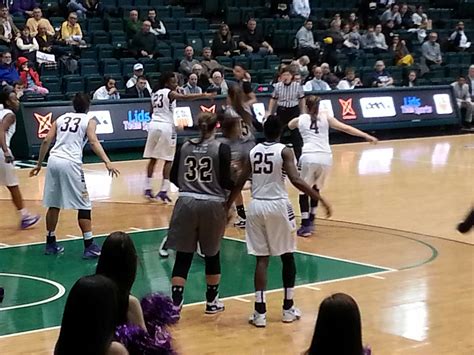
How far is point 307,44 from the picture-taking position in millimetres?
Result: 25062

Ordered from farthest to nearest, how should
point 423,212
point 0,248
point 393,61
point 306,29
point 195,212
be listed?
point 393,61, point 306,29, point 423,212, point 0,248, point 195,212

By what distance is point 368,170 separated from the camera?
57.8 feet

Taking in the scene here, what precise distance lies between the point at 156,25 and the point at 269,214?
15391 mm

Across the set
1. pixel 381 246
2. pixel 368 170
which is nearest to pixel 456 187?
pixel 368 170

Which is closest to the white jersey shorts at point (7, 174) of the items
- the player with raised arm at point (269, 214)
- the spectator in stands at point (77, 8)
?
the player with raised arm at point (269, 214)

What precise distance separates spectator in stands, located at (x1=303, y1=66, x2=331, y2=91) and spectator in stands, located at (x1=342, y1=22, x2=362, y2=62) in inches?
144

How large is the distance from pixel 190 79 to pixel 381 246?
8.95 m

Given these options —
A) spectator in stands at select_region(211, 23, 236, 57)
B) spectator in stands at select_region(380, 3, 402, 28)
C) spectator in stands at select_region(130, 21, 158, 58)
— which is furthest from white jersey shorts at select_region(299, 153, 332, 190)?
spectator in stands at select_region(380, 3, 402, 28)

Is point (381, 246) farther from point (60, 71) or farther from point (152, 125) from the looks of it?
A: point (60, 71)

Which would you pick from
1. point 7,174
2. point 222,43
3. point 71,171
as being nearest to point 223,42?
point 222,43

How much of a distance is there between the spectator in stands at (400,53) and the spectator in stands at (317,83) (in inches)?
189

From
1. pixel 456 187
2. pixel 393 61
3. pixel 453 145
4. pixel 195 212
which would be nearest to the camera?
pixel 195 212

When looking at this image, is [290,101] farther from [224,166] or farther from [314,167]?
[224,166]

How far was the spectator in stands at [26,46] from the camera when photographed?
20078 mm
